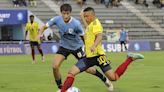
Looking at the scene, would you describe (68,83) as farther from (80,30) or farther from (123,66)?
(80,30)

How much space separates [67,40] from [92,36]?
1485 millimetres

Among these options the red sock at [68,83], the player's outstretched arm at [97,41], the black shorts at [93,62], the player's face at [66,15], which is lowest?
the red sock at [68,83]

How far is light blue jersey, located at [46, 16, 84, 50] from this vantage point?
13.3 metres

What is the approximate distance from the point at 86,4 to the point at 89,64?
42622 millimetres

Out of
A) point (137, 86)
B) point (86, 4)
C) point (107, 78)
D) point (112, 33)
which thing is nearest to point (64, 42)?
point (107, 78)

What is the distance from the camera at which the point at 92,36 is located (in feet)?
40.2

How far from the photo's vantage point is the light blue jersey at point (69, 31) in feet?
43.7

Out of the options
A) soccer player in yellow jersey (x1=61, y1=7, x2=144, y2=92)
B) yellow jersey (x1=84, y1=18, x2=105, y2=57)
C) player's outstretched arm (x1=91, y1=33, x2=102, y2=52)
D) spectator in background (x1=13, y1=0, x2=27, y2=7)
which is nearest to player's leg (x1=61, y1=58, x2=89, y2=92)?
soccer player in yellow jersey (x1=61, y1=7, x2=144, y2=92)

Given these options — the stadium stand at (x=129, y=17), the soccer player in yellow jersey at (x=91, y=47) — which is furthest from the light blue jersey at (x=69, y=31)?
the stadium stand at (x=129, y=17)

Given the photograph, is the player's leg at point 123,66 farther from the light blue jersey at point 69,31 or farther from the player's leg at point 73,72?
the light blue jersey at point 69,31

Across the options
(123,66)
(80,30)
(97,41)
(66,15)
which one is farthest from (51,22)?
(123,66)

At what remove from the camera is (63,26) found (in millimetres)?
13305

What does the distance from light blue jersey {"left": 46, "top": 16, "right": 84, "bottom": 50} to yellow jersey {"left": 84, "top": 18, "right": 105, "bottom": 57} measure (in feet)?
3.38

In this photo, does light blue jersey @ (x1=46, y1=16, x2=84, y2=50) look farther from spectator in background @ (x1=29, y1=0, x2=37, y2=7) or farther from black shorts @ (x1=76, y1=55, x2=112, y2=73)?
spectator in background @ (x1=29, y1=0, x2=37, y2=7)
